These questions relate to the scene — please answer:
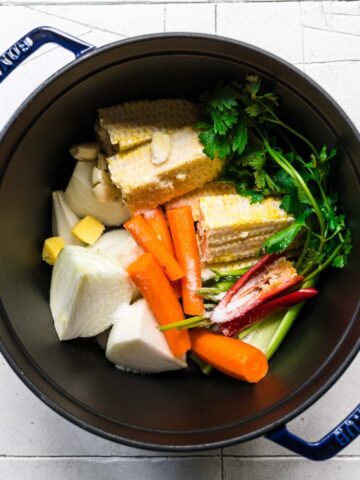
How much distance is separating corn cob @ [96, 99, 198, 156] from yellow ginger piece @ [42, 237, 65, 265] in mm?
227

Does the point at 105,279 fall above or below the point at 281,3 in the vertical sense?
below

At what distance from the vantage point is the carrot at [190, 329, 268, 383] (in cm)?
128

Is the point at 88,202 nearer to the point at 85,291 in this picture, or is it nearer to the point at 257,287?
the point at 85,291

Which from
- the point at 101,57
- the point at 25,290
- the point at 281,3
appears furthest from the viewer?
the point at 281,3

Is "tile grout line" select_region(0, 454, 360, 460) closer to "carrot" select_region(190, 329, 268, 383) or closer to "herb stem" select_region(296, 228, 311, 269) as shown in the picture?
"carrot" select_region(190, 329, 268, 383)

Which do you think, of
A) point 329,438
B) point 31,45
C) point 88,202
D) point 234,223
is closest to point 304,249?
point 234,223

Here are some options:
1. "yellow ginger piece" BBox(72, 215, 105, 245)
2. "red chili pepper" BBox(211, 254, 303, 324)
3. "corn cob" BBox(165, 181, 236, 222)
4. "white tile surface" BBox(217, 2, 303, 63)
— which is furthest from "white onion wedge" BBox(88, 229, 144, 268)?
"white tile surface" BBox(217, 2, 303, 63)

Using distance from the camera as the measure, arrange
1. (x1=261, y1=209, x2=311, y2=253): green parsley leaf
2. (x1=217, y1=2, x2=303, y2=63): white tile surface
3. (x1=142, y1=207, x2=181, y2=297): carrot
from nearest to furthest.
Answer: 1. (x1=261, y1=209, x2=311, y2=253): green parsley leaf
2. (x1=142, y1=207, x2=181, y2=297): carrot
3. (x1=217, y1=2, x2=303, y2=63): white tile surface

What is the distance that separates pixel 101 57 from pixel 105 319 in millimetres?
540

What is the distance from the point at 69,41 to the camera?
1.26 metres

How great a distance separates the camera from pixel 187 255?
135 cm

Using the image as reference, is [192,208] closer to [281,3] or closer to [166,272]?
[166,272]

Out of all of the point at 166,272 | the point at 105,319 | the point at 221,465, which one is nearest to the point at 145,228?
the point at 166,272

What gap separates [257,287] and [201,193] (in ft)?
0.79
